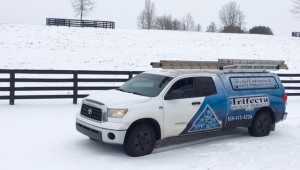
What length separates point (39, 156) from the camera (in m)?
7.52

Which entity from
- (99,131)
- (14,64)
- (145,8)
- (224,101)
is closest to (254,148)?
(224,101)

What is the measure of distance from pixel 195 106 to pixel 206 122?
492 mm

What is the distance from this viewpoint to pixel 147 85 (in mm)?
8805

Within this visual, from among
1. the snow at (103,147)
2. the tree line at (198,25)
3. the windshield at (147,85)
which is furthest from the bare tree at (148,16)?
the windshield at (147,85)

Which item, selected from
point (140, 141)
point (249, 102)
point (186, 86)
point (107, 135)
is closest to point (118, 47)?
point (249, 102)

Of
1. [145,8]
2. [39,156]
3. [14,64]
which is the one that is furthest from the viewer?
[145,8]

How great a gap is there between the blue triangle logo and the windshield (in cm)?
108

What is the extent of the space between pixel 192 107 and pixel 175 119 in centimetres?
51

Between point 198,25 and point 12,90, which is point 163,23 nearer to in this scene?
point 198,25

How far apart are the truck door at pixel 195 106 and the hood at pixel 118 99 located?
585 mm

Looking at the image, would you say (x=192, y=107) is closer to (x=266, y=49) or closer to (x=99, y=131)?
(x=99, y=131)

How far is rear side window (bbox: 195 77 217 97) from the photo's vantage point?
888 centimetres

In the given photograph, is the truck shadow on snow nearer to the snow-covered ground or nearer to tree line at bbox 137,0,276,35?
the snow-covered ground

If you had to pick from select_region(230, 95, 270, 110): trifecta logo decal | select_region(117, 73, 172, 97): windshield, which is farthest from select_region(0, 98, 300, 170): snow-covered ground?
select_region(117, 73, 172, 97): windshield
